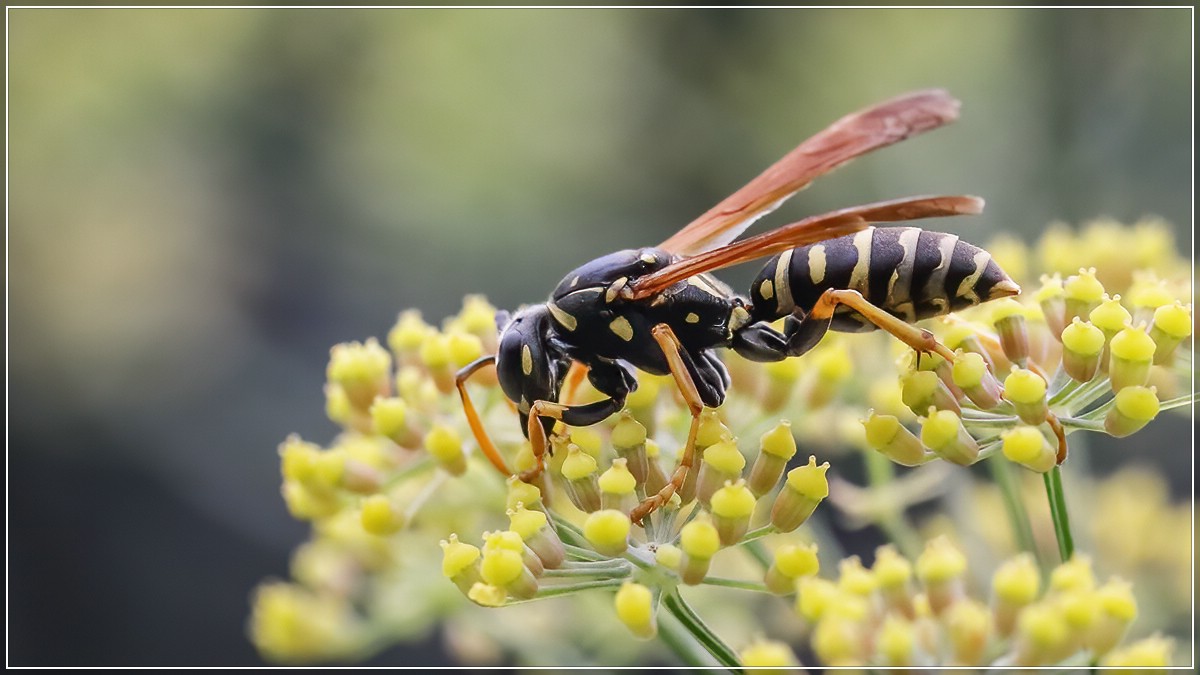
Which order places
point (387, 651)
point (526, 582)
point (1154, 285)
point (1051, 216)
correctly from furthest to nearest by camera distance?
point (387, 651) < point (1051, 216) < point (1154, 285) < point (526, 582)

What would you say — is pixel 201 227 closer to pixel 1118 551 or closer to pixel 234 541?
pixel 234 541

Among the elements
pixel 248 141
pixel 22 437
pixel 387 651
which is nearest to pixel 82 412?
pixel 22 437

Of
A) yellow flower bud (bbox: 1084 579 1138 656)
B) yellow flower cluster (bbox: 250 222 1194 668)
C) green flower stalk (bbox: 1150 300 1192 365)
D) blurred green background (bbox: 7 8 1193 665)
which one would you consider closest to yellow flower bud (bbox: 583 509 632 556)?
yellow flower cluster (bbox: 250 222 1194 668)

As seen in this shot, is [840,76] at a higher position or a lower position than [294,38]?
lower

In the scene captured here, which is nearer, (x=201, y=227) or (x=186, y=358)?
(x=186, y=358)

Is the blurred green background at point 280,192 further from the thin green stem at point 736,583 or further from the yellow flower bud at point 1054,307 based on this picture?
the thin green stem at point 736,583

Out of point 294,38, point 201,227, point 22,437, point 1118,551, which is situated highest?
point 294,38
